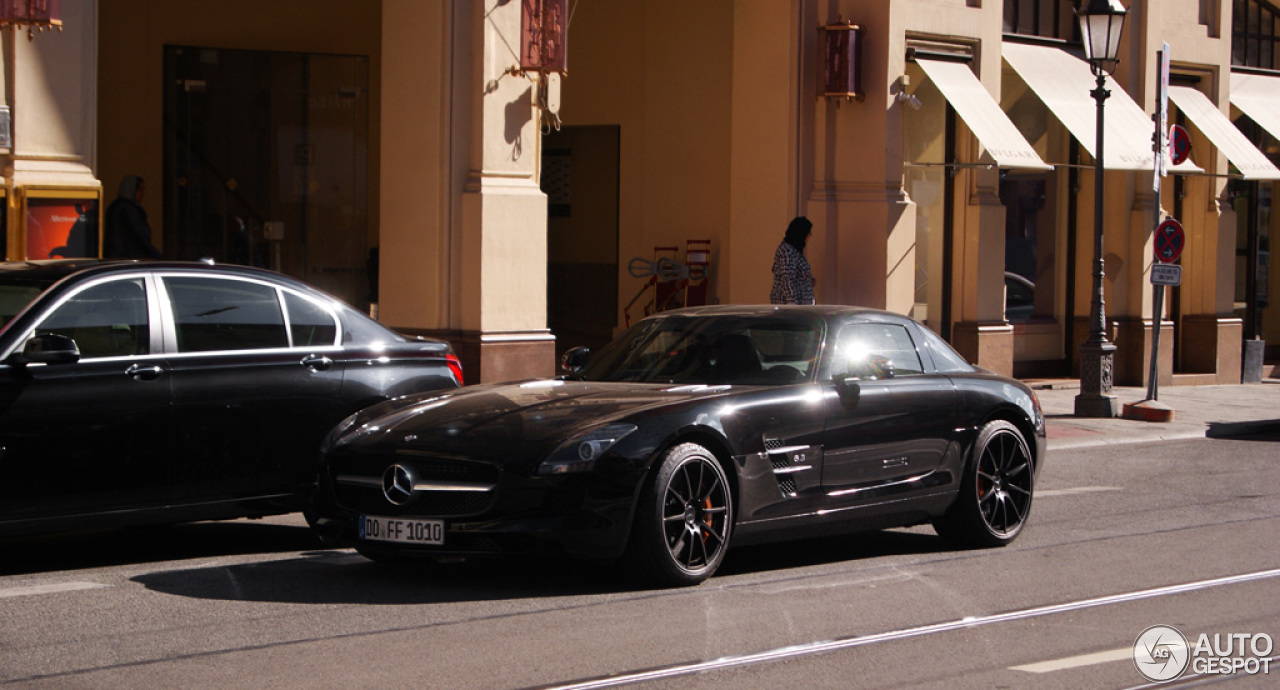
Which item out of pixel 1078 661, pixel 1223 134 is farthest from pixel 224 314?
pixel 1223 134

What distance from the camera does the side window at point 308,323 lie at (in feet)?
29.0

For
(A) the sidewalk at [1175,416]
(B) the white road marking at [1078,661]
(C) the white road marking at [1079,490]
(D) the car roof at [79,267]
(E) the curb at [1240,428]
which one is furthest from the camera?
(E) the curb at [1240,428]

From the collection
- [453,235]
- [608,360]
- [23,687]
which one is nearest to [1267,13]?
[453,235]

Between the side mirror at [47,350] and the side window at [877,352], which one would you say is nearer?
the side mirror at [47,350]

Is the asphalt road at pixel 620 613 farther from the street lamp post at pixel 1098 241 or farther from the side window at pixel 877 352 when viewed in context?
the street lamp post at pixel 1098 241

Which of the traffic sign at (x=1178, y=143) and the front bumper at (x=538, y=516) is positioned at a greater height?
the traffic sign at (x=1178, y=143)

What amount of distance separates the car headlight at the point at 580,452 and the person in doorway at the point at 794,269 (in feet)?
25.8

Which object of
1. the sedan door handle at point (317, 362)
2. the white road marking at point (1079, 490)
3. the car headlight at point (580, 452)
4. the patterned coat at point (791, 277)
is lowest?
the white road marking at point (1079, 490)

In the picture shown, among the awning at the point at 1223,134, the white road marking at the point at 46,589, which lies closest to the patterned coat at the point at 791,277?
the white road marking at the point at 46,589

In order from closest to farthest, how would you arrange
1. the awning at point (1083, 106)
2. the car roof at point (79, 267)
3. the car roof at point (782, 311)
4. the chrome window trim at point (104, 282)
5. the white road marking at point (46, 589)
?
the white road marking at point (46, 589) < the chrome window trim at point (104, 282) < the car roof at point (79, 267) < the car roof at point (782, 311) < the awning at point (1083, 106)

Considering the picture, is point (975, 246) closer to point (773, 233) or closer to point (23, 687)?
point (773, 233)

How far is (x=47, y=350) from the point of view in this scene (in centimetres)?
757

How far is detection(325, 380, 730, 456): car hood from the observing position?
745cm

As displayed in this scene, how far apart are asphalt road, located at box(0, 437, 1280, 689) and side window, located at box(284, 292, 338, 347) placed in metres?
1.16
